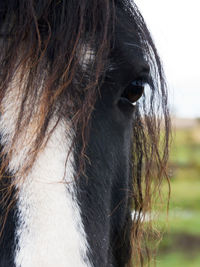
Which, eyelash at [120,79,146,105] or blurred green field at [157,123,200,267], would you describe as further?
blurred green field at [157,123,200,267]

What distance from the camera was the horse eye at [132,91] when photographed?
70.1 inches

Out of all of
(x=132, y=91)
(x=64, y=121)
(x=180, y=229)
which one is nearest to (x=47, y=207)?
(x=64, y=121)

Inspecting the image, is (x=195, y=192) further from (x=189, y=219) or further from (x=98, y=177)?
(x=98, y=177)

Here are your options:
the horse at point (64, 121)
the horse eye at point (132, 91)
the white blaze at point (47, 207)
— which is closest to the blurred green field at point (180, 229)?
the horse eye at point (132, 91)

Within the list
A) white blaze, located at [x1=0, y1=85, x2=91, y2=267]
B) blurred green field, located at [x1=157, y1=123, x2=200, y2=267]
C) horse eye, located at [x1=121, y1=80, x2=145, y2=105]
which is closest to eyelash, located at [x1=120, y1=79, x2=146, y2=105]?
horse eye, located at [x1=121, y1=80, x2=145, y2=105]

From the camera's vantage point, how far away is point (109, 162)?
65.0 inches

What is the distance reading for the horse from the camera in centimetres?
131

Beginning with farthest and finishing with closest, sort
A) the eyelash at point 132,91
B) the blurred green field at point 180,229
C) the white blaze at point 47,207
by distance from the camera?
the blurred green field at point 180,229 < the eyelash at point 132,91 < the white blaze at point 47,207

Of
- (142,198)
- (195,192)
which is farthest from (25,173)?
(195,192)

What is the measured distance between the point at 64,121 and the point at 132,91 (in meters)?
0.40

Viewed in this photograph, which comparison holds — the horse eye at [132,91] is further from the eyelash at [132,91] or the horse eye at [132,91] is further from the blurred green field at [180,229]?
the blurred green field at [180,229]

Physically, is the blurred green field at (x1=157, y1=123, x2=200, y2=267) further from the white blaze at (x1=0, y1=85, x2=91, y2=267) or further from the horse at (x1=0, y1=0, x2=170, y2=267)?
the white blaze at (x1=0, y1=85, x2=91, y2=267)

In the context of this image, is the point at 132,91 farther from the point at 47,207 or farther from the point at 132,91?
the point at 47,207

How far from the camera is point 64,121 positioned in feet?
4.94
